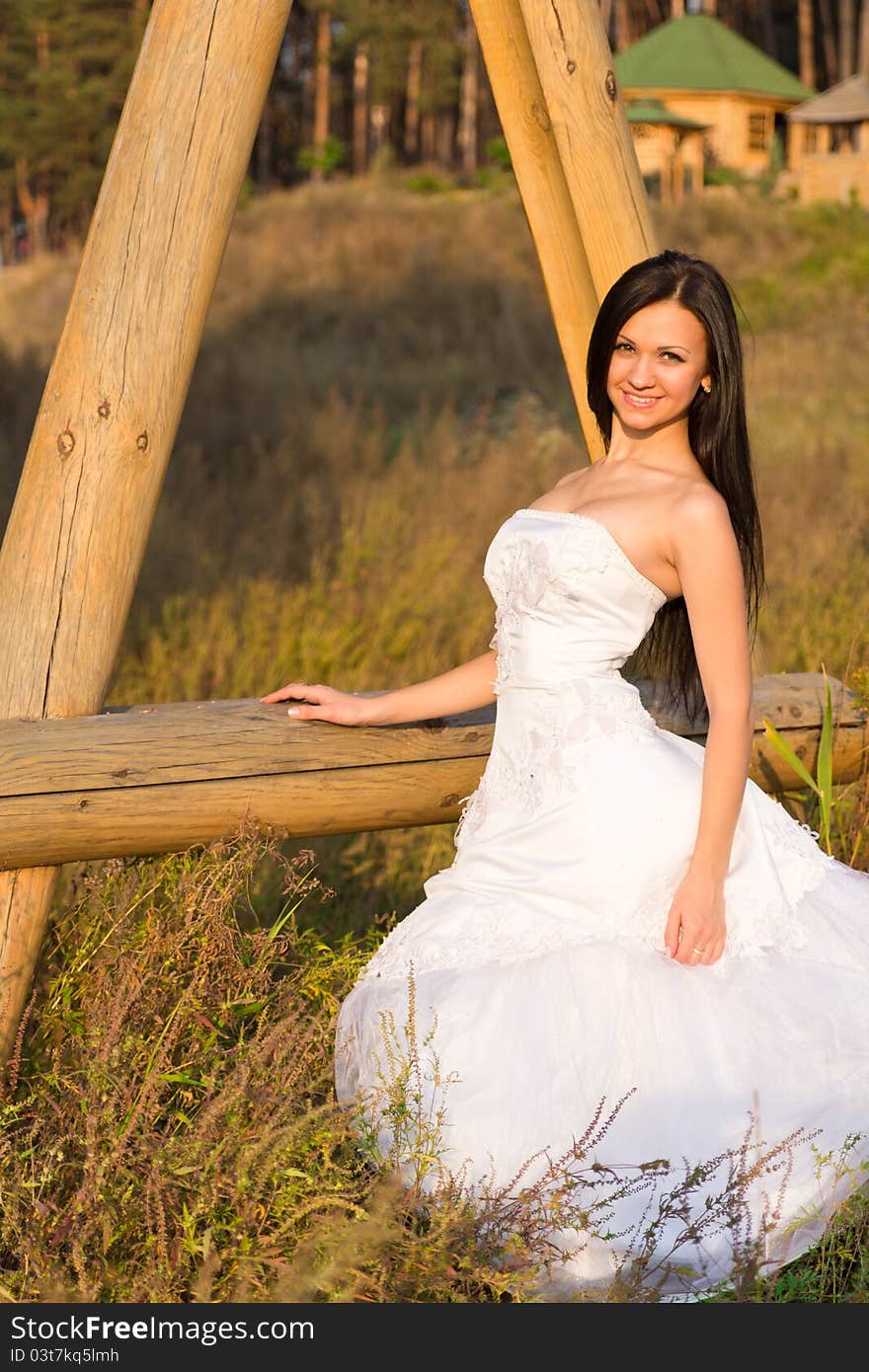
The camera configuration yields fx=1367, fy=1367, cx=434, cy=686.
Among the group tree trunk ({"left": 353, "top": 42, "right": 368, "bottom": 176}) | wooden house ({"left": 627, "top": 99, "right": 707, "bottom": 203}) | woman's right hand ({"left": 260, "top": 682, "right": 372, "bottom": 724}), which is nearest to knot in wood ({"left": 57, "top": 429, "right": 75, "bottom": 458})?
woman's right hand ({"left": 260, "top": 682, "right": 372, "bottom": 724})

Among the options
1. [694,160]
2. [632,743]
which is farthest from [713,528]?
[694,160]

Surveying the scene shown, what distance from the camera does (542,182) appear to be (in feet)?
13.2

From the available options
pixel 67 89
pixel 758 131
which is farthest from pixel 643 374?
pixel 758 131

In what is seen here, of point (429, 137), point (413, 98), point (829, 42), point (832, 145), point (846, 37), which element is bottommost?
point (832, 145)

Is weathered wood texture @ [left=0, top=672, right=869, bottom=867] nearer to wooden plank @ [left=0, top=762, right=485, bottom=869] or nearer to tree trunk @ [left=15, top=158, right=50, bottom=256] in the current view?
wooden plank @ [left=0, top=762, right=485, bottom=869]

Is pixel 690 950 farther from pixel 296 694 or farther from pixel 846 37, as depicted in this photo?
pixel 846 37

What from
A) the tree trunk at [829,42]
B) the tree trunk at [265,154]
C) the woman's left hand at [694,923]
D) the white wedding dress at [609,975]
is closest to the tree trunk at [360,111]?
the tree trunk at [265,154]

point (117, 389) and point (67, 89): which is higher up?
point (67, 89)

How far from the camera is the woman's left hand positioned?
282 centimetres

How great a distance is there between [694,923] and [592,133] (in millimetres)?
2320

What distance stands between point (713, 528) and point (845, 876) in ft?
2.95

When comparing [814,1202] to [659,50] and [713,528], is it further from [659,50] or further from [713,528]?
[659,50]

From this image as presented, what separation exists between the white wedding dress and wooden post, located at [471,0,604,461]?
99 centimetres

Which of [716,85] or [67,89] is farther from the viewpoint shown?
[67,89]
